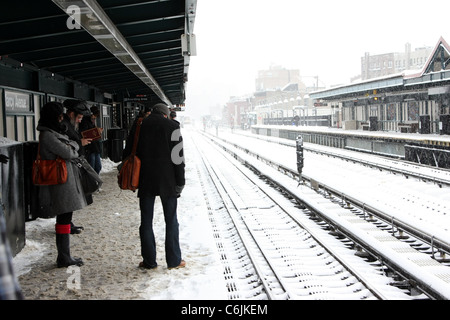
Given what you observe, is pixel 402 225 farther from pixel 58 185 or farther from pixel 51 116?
pixel 51 116

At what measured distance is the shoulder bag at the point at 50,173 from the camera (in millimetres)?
5266

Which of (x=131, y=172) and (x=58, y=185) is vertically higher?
(x=131, y=172)

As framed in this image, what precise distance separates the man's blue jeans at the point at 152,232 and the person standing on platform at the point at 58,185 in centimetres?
82

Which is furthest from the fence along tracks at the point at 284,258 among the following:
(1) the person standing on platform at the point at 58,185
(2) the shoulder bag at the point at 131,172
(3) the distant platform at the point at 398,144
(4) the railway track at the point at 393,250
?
(3) the distant platform at the point at 398,144

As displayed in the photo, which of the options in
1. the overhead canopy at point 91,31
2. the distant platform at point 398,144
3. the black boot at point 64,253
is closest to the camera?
the black boot at point 64,253

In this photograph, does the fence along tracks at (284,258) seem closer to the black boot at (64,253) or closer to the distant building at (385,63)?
the black boot at (64,253)

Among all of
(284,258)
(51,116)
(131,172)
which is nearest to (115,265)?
(131,172)

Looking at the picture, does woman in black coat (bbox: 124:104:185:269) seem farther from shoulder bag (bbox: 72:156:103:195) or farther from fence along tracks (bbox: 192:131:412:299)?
fence along tracks (bbox: 192:131:412:299)

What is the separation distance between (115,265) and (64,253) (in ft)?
2.09

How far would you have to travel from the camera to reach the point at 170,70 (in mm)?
16234

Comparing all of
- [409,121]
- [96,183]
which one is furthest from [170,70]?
[409,121]

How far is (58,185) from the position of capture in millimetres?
5344

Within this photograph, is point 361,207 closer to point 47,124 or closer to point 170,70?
point 47,124

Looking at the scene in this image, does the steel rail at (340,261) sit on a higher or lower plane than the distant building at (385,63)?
lower
